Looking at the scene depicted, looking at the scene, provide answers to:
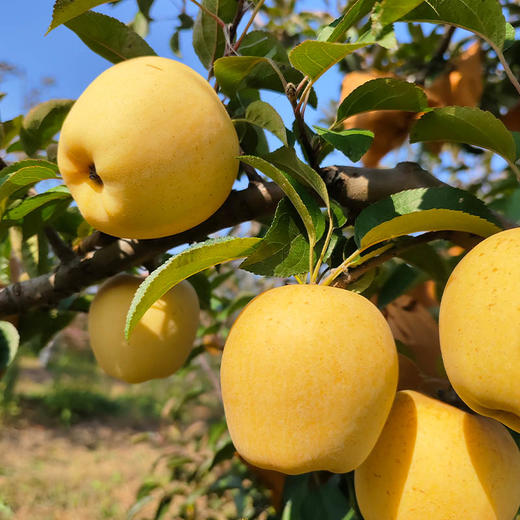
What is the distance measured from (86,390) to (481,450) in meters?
6.52

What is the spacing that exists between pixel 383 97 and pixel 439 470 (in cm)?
38

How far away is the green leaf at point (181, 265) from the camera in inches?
16.1

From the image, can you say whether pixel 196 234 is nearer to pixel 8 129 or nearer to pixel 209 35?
pixel 209 35

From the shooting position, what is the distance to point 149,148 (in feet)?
1.58

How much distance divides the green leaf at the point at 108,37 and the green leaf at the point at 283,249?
33cm

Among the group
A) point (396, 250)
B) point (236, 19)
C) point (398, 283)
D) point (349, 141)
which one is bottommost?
point (398, 283)

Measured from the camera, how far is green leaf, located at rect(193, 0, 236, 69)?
2.21 feet

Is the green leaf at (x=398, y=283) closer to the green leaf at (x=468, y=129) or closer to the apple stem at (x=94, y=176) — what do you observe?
the green leaf at (x=468, y=129)

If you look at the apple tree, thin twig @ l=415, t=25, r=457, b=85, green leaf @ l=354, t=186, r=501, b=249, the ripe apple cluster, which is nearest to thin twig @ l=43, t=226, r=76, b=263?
the apple tree

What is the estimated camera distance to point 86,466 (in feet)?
13.6

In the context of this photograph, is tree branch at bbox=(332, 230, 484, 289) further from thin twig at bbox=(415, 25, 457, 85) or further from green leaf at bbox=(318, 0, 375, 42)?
thin twig at bbox=(415, 25, 457, 85)

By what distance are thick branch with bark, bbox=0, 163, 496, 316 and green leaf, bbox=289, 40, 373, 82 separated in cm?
12

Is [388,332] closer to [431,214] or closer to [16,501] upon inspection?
[431,214]

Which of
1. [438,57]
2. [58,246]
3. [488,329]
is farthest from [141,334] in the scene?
[438,57]
